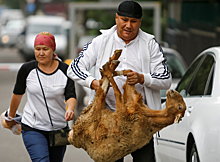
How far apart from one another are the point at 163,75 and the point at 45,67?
1271 mm

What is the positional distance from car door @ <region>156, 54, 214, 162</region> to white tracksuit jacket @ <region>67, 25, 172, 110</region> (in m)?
0.94

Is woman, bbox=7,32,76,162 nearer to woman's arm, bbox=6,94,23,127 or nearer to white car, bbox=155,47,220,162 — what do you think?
woman's arm, bbox=6,94,23,127

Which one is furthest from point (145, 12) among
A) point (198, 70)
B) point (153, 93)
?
point (153, 93)

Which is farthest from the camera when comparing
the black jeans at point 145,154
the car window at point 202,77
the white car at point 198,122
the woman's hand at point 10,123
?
the car window at point 202,77

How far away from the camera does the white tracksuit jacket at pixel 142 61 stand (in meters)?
4.46

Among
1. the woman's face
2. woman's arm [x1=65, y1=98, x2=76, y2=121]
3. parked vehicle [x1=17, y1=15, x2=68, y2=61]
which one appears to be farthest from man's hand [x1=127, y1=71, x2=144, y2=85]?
parked vehicle [x1=17, y1=15, x2=68, y2=61]

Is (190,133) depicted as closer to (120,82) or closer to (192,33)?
(120,82)

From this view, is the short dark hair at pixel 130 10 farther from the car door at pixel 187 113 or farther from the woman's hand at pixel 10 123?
the woman's hand at pixel 10 123

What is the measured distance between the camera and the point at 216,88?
5.21 meters

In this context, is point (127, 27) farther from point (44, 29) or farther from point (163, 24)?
point (44, 29)

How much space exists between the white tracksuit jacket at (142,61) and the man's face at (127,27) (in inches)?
4.7

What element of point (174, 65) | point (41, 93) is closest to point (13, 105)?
point (41, 93)

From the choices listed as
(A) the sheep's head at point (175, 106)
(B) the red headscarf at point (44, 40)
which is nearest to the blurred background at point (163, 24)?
(B) the red headscarf at point (44, 40)

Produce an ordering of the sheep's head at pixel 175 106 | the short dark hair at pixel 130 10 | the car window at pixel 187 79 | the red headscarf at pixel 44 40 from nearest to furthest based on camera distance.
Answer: the sheep's head at pixel 175 106, the short dark hair at pixel 130 10, the red headscarf at pixel 44 40, the car window at pixel 187 79
